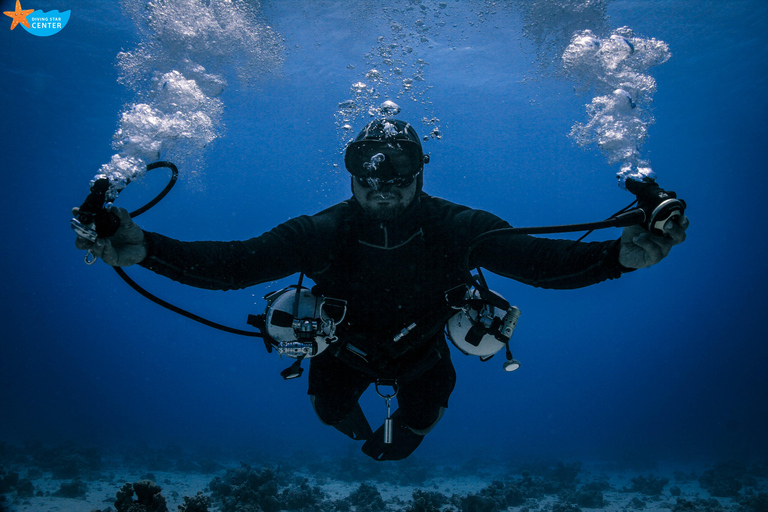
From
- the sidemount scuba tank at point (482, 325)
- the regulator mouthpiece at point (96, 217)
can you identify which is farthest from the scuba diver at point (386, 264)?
the regulator mouthpiece at point (96, 217)

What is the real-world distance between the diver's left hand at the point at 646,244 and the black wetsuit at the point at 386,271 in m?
0.34

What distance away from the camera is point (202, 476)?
15352 mm

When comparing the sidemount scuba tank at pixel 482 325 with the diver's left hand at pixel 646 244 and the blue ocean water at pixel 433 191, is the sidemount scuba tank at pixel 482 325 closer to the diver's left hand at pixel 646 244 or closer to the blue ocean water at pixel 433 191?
the diver's left hand at pixel 646 244

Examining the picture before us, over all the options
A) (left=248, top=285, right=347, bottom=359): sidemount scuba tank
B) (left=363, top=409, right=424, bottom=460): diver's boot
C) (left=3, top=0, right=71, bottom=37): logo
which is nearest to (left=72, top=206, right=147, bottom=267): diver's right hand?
(left=248, top=285, right=347, bottom=359): sidemount scuba tank

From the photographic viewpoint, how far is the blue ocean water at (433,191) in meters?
A: 13.9

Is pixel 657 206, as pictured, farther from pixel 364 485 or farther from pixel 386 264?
pixel 364 485

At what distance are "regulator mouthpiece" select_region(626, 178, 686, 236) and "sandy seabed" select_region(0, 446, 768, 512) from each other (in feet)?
24.6

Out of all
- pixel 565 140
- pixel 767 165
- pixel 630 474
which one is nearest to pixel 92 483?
pixel 630 474

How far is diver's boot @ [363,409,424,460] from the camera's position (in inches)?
169

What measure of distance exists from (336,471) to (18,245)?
2141 inches

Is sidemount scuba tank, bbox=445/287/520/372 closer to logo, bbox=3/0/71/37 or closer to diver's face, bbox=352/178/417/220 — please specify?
diver's face, bbox=352/178/417/220

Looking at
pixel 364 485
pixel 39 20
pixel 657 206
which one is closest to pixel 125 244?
pixel 657 206

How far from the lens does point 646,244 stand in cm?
202

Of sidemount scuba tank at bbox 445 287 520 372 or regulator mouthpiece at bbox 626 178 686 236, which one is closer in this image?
regulator mouthpiece at bbox 626 178 686 236
